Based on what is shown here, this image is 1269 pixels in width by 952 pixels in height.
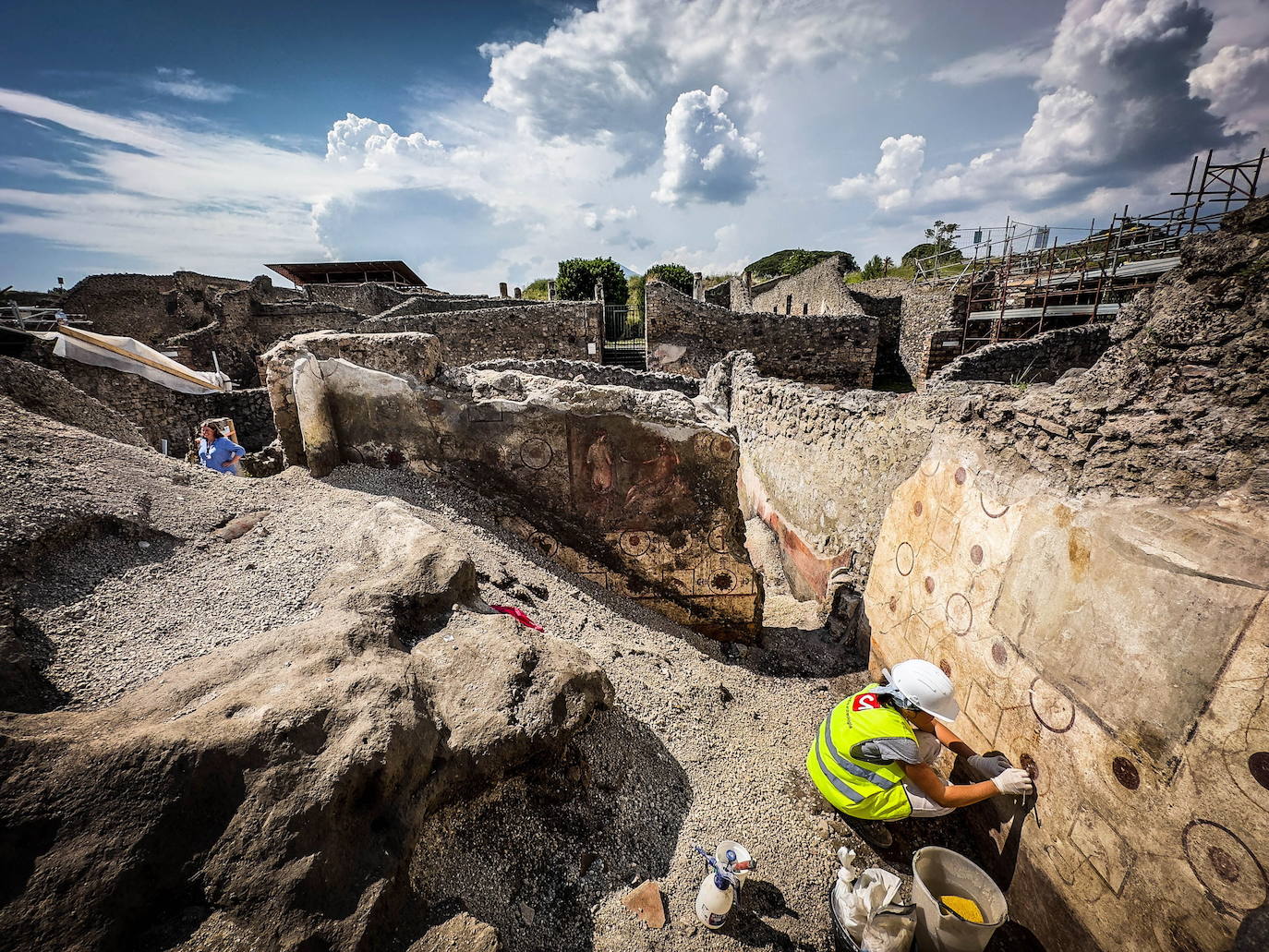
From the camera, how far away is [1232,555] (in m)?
1.82

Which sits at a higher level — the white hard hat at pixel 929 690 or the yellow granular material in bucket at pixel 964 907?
the white hard hat at pixel 929 690

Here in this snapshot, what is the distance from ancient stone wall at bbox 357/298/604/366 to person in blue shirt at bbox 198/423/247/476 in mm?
7850

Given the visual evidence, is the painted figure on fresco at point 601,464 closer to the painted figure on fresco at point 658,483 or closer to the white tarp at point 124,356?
the painted figure on fresco at point 658,483

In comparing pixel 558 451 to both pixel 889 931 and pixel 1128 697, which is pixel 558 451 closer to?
pixel 889 931

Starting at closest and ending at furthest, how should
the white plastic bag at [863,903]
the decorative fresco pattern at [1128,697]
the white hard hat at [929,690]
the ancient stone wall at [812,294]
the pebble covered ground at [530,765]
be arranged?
the decorative fresco pattern at [1128,697], the pebble covered ground at [530,765], the white plastic bag at [863,903], the white hard hat at [929,690], the ancient stone wall at [812,294]

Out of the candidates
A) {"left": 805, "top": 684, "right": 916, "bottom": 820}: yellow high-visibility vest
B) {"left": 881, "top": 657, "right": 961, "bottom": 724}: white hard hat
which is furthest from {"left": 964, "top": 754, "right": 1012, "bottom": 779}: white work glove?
{"left": 805, "top": 684, "right": 916, "bottom": 820}: yellow high-visibility vest

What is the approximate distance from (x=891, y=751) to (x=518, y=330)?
520 inches

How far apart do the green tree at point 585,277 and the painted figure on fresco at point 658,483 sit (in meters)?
24.6

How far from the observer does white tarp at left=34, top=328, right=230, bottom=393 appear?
7.71 meters

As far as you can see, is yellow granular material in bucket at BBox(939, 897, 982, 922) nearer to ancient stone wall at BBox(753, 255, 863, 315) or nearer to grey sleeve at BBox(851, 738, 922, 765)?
grey sleeve at BBox(851, 738, 922, 765)

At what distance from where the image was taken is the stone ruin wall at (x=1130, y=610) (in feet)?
5.87

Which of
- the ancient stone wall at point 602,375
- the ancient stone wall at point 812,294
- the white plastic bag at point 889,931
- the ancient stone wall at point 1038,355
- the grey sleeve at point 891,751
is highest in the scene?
the ancient stone wall at point 812,294

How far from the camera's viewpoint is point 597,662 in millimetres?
2906

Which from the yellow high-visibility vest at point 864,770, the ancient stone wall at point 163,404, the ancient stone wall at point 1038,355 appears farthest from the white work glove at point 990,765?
the ancient stone wall at point 163,404
